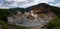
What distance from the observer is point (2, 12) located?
2494 millimetres

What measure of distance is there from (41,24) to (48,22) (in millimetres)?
125

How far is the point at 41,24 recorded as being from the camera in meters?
2.38

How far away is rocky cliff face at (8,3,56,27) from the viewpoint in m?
2.41

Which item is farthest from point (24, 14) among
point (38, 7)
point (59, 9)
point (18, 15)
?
point (59, 9)

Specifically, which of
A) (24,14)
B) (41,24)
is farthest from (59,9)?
(24,14)

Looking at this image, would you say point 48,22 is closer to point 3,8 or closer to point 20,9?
point 20,9

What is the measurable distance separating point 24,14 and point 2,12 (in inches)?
15.6

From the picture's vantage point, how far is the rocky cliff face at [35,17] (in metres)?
2.41

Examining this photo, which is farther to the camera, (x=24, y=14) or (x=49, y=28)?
(x=24, y=14)

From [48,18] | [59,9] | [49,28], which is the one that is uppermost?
[59,9]

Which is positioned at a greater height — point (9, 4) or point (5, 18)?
point (9, 4)

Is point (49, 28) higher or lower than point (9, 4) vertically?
lower

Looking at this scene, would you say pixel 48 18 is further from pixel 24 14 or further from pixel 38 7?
pixel 24 14

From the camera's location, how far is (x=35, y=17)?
244cm
